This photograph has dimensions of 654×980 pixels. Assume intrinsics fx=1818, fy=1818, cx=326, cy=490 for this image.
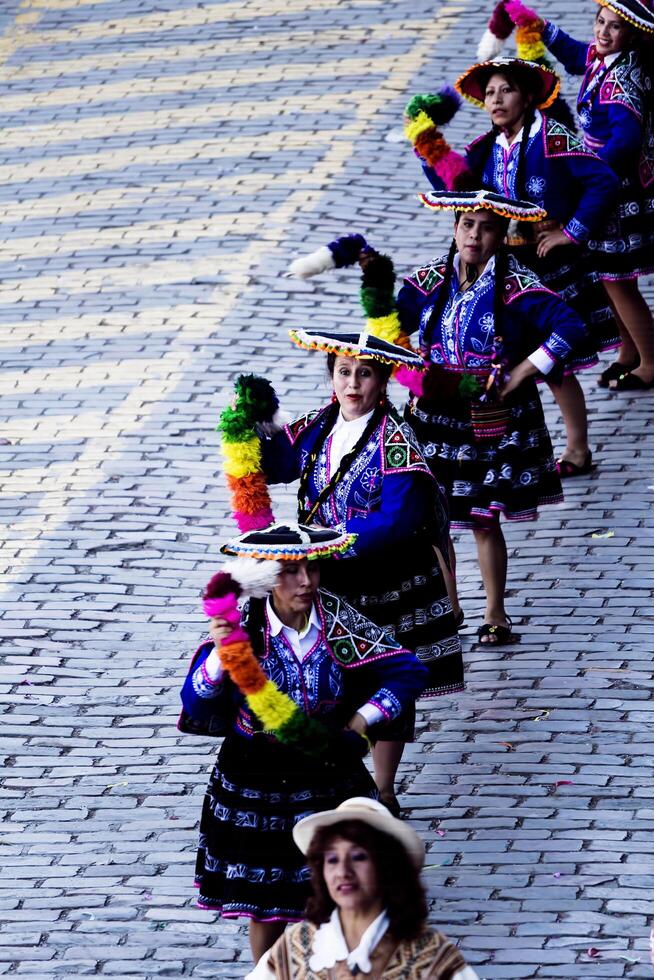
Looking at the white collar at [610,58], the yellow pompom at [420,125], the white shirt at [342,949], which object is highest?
the yellow pompom at [420,125]

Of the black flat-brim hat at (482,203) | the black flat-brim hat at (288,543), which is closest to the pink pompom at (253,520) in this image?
the black flat-brim hat at (288,543)

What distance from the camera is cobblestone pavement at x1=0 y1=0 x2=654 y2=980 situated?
7.02 metres

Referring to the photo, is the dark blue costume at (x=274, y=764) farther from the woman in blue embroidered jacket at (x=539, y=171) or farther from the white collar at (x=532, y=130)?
the white collar at (x=532, y=130)

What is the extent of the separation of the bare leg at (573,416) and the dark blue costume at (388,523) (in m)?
2.48

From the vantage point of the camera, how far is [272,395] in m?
7.50

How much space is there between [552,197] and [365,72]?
7124 millimetres

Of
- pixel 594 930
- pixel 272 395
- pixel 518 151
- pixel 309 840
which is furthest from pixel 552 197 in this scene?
pixel 309 840

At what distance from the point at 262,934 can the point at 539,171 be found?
4605 mm

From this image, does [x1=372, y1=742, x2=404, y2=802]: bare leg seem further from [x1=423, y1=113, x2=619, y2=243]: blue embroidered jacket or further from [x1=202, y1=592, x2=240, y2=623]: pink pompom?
[x1=423, y1=113, x2=619, y2=243]: blue embroidered jacket

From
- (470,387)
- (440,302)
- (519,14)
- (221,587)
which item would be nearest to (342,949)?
(221,587)

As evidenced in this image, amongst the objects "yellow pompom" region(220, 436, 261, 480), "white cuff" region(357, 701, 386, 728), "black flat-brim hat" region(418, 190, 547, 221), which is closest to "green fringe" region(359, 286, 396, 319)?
"black flat-brim hat" region(418, 190, 547, 221)

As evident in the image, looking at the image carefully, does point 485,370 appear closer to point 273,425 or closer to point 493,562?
point 493,562

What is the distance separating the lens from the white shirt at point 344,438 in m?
7.38

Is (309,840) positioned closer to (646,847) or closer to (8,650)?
(646,847)
